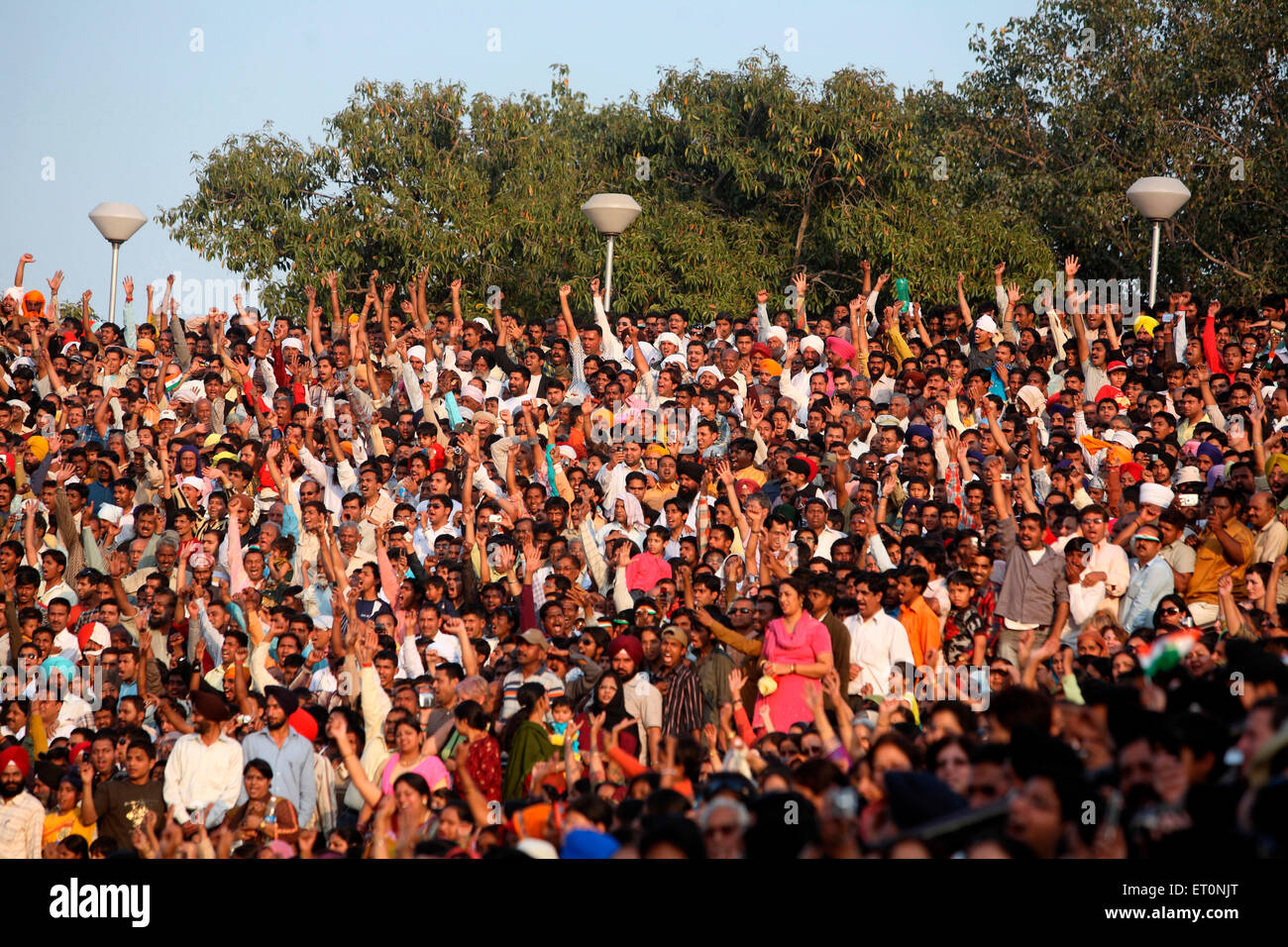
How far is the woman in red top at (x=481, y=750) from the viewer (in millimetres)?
9477

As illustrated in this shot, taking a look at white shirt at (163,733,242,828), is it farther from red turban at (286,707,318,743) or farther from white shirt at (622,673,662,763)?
white shirt at (622,673,662,763)

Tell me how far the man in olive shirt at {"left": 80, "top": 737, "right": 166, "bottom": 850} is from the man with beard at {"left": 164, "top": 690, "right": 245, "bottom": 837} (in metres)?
0.14

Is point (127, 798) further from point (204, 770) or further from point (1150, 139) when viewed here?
point (1150, 139)

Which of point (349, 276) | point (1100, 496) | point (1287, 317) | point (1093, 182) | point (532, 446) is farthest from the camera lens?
point (1093, 182)

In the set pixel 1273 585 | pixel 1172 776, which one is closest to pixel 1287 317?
pixel 1273 585

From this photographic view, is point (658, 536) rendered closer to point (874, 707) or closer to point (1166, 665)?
point (874, 707)

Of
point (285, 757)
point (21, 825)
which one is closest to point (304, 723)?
point (285, 757)

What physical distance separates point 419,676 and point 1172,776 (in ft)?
20.5

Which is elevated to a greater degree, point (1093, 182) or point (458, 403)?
point (1093, 182)

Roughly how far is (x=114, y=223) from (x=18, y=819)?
981cm

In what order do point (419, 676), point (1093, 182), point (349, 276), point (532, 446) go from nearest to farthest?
1. point (419, 676)
2. point (532, 446)
3. point (349, 276)
4. point (1093, 182)

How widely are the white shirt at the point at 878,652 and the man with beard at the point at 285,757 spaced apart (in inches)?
136
